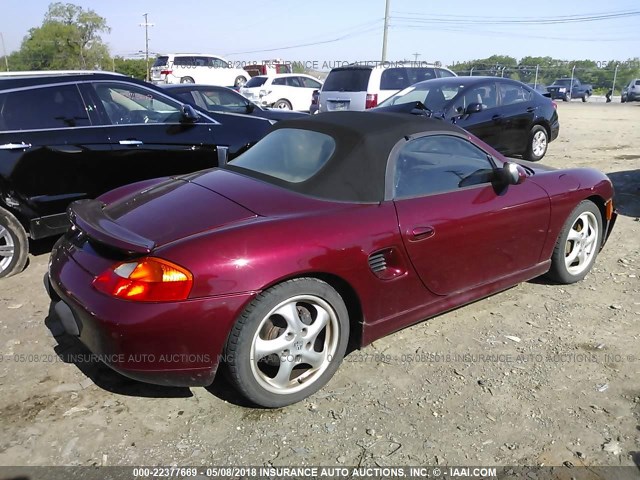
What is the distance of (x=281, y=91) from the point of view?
1848 cm

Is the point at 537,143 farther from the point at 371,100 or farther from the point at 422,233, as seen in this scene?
the point at 422,233

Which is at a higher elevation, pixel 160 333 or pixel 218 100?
pixel 218 100

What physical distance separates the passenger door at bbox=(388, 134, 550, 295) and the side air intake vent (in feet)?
0.55

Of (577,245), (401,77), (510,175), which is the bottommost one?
(577,245)

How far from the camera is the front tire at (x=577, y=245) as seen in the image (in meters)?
4.12

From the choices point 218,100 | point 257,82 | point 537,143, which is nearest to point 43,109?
point 218,100

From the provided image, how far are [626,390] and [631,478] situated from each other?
0.76 m

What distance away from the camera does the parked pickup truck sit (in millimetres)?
34306

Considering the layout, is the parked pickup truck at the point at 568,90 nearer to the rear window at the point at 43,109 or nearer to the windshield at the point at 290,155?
the rear window at the point at 43,109

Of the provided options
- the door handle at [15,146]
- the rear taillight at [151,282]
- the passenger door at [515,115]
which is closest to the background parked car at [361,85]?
the passenger door at [515,115]

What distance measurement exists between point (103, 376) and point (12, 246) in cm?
213

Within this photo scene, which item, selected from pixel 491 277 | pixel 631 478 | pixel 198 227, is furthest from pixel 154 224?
pixel 631 478

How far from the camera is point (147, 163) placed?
17.6 feet

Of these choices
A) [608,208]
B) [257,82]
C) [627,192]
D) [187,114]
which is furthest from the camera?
[257,82]
